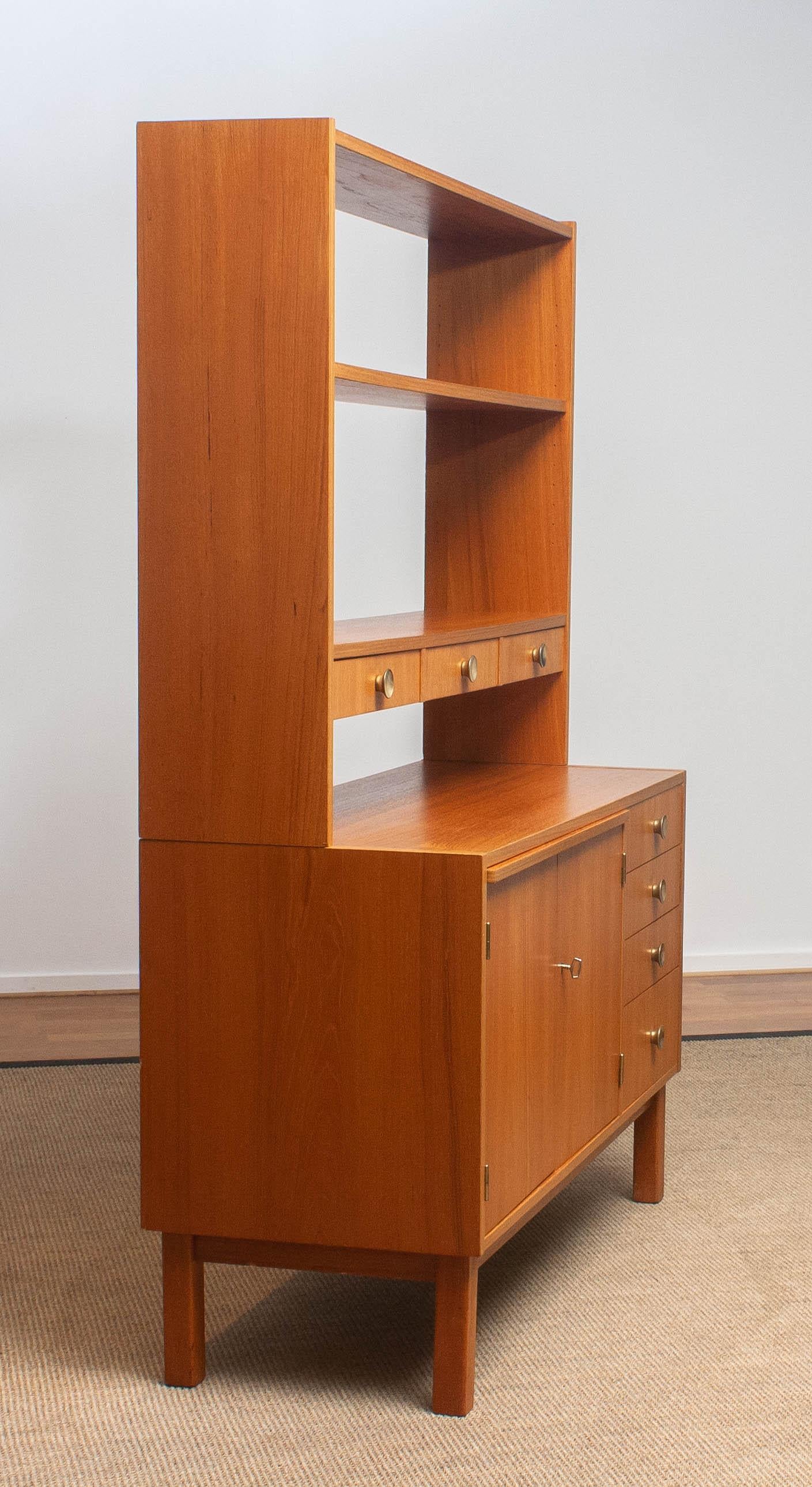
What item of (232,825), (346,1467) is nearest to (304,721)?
(232,825)

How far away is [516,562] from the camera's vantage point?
10.5ft

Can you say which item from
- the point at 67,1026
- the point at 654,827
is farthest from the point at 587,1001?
the point at 67,1026

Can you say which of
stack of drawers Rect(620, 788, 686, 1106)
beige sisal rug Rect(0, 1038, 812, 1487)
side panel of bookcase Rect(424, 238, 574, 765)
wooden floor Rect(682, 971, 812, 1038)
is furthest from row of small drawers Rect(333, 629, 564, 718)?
wooden floor Rect(682, 971, 812, 1038)

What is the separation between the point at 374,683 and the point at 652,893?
889 millimetres

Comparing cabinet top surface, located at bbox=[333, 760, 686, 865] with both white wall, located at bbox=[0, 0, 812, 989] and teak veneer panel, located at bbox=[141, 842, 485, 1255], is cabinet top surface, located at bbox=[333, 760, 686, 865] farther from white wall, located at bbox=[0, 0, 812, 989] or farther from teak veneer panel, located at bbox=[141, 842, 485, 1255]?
white wall, located at bbox=[0, 0, 812, 989]

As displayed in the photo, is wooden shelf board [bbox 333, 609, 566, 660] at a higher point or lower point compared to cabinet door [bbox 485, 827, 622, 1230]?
higher

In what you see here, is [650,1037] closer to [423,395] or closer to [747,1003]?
[423,395]

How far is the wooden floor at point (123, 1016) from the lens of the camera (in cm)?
398

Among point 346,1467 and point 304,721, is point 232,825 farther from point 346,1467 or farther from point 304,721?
point 346,1467

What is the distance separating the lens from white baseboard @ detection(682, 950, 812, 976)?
487cm

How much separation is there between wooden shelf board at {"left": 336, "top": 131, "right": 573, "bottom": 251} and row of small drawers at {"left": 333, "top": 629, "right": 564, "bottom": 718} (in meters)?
0.69

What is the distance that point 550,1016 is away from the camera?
7.91 feet

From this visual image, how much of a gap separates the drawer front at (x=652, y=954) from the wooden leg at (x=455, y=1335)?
729 millimetres

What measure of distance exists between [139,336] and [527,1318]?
5.18 feet
